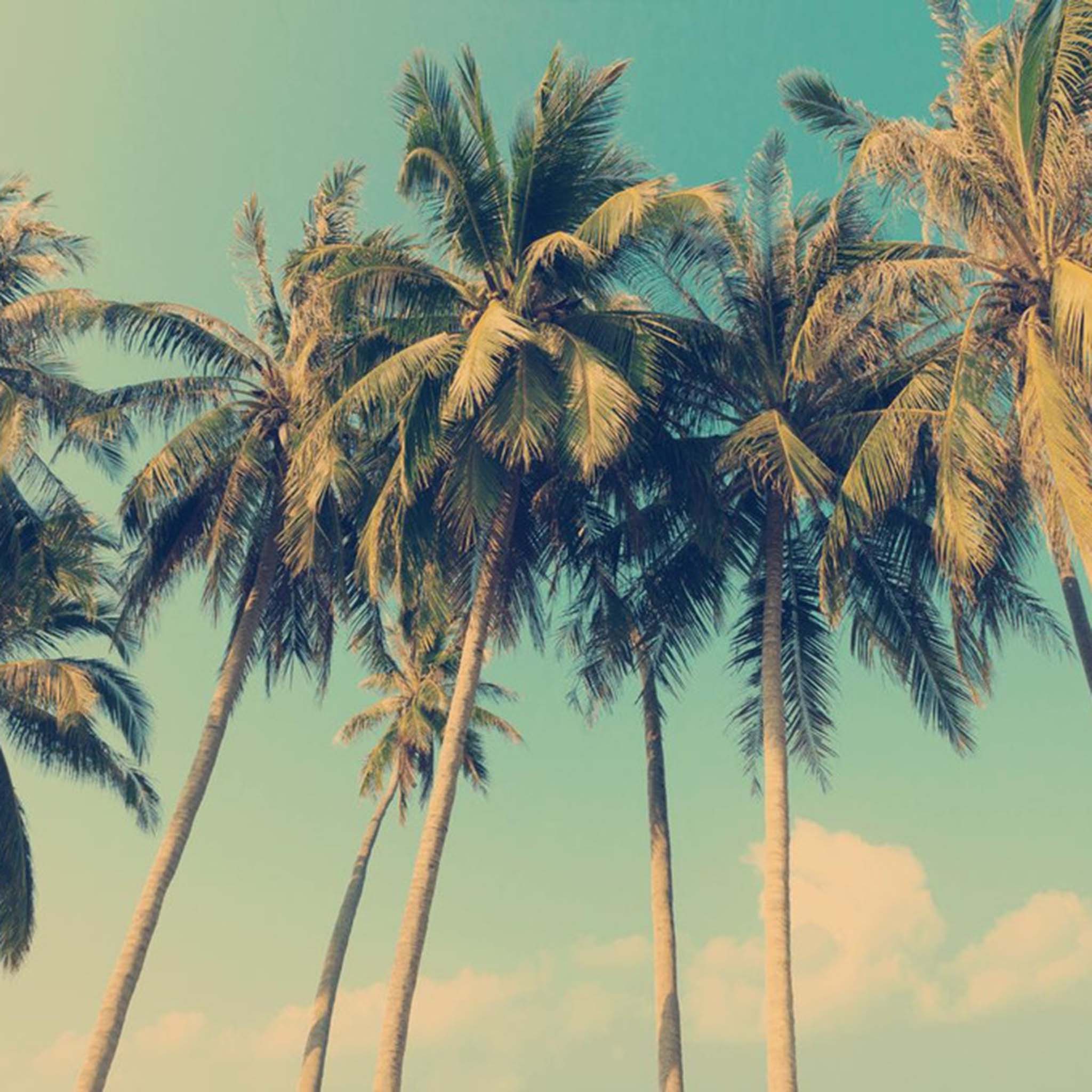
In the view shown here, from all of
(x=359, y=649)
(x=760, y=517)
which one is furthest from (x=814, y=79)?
(x=359, y=649)

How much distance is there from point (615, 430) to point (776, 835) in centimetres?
625

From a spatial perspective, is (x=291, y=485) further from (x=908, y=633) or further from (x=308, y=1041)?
(x=308, y=1041)

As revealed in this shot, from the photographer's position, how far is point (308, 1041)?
30.6 meters

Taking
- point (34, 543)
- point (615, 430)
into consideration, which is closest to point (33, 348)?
point (34, 543)

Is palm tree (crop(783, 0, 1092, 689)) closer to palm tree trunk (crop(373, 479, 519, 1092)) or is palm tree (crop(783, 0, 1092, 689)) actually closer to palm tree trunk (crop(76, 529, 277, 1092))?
palm tree trunk (crop(373, 479, 519, 1092))

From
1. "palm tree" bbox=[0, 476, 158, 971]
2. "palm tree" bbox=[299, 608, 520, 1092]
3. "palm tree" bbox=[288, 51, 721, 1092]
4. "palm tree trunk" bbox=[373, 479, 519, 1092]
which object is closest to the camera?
"palm tree trunk" bbox=[373, 479, 519, 1092]

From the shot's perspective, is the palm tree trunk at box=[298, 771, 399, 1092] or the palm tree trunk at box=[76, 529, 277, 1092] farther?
the palm tree trunk at box=[298, 771, 399, 1092]

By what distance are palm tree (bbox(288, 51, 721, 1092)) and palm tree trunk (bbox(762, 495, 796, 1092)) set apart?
3.40m

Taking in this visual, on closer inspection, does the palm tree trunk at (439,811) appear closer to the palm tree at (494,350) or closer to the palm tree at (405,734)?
the palm tree at (494,350)

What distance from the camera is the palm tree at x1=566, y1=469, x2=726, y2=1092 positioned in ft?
65.1

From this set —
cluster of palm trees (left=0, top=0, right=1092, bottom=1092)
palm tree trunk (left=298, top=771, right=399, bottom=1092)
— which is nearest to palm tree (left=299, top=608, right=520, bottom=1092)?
palm tree trunk (left=298, top=771, right=399, bottom=1092)

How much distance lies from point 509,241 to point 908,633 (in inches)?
376

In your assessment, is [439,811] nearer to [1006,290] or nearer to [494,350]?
[494,350]

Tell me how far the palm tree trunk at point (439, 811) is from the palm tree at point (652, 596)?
2283 millimetres
